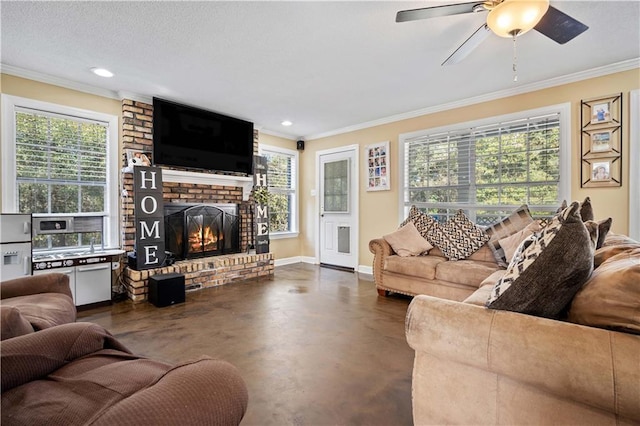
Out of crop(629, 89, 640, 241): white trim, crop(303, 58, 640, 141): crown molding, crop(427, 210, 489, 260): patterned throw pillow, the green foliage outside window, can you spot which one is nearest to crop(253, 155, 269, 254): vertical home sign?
crop(303, 58, 640, 141): crown molding

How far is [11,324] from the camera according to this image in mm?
1043

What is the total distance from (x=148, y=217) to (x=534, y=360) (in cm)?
381

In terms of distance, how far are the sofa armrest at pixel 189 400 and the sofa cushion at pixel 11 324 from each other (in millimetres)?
661

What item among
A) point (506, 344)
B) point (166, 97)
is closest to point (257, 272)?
point (166, 97)

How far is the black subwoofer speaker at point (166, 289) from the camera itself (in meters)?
3.31

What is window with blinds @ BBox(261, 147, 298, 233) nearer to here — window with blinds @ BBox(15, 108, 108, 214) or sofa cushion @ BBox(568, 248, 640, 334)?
window with blinds @ BBox(15, 108, 108, 214)

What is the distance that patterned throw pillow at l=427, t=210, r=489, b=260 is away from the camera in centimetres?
343

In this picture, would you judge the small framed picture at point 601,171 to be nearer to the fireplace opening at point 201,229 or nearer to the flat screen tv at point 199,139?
the flat screen tv at point 199,139

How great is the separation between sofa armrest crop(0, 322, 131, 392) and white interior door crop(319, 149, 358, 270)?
4363 millimetres

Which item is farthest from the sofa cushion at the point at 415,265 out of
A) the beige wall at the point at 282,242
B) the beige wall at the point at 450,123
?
the beige wall at the point at 282,242

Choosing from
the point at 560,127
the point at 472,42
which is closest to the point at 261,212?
the point at 472,42

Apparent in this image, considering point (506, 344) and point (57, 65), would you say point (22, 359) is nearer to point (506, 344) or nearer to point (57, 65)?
point (506, 344)

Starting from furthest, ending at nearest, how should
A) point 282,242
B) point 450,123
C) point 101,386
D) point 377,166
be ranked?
1. point 282,242
2. point 377,166
3. point 450,123
4. point 101,386

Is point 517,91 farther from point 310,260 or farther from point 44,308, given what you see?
point 44,308
